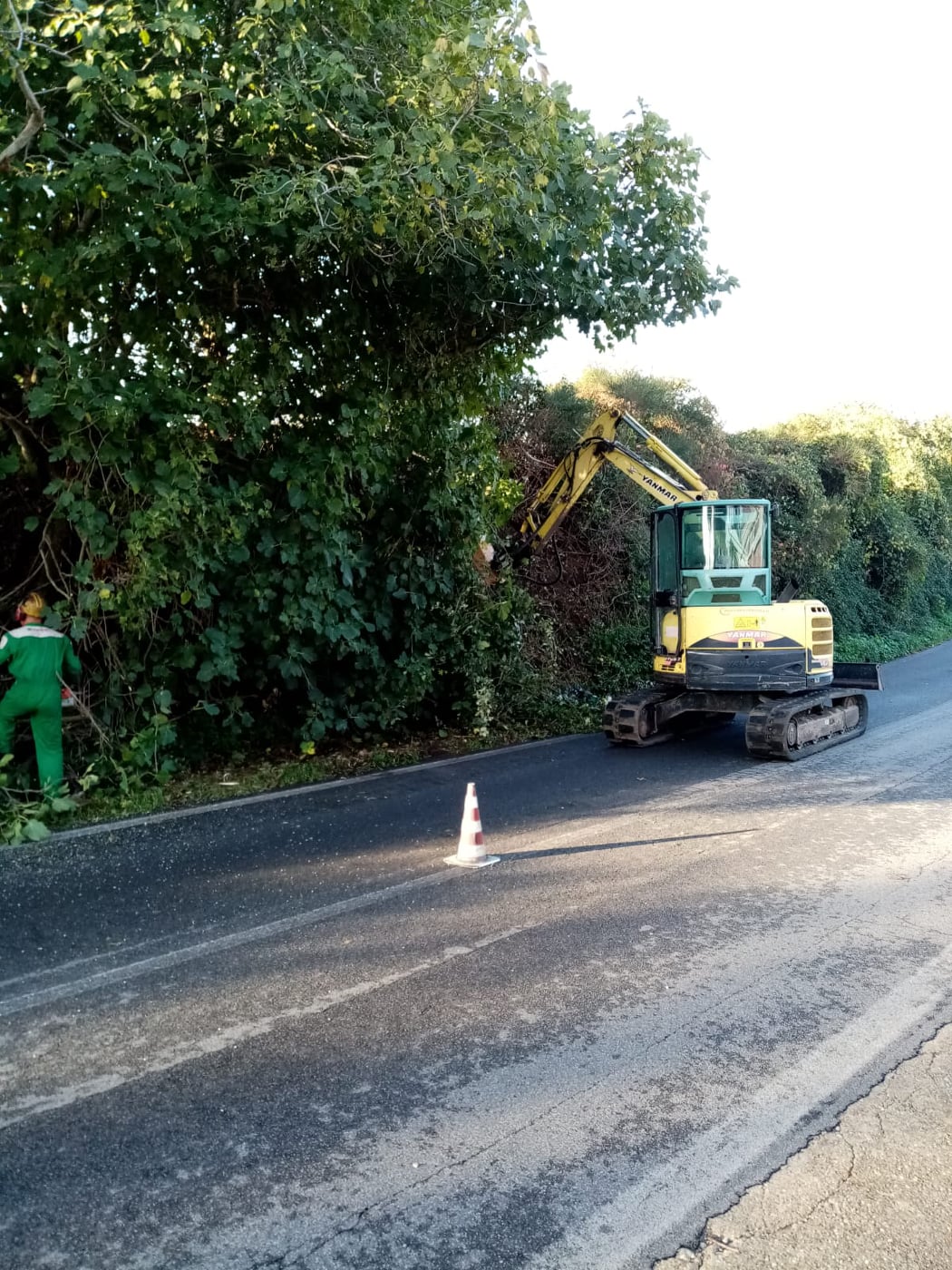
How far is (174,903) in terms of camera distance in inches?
232

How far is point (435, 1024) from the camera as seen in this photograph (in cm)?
433

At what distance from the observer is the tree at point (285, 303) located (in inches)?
271

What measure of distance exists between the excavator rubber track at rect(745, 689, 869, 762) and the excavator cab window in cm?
136

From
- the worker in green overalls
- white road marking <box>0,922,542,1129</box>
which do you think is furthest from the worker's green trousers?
white road marking <box>0,922,542,1129</box>

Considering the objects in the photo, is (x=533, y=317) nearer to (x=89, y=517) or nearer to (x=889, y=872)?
(x=89, y=517)

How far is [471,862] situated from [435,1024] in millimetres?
2320

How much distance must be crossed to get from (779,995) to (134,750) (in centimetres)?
616

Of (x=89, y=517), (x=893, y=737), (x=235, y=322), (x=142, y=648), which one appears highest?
(x=235, y=322)

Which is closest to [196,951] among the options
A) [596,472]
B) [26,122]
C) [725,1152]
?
[725,1152]

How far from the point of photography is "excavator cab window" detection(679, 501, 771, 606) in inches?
459

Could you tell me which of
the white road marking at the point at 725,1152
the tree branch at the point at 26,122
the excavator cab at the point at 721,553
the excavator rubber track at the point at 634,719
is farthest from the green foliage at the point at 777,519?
the white road marking at the point at 725,1152

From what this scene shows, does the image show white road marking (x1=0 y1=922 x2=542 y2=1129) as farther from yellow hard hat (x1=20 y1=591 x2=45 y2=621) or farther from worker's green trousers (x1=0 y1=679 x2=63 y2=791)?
yellow hard hat (x1=20 y1=591 x2=45 y2=621)

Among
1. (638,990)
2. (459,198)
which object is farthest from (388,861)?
Result: (459,198)

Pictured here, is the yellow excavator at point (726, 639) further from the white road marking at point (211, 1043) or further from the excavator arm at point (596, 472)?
the white road marking at point (211, 1043)
